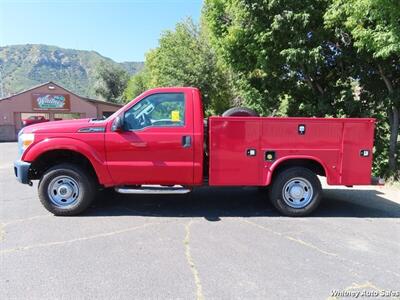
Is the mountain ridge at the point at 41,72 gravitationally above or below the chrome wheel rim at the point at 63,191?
above

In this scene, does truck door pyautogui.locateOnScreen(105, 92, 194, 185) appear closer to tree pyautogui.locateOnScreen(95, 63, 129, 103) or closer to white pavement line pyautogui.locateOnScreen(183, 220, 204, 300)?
white pavement line pyautogui.locateOnScreen(183, 220, 204, 300)

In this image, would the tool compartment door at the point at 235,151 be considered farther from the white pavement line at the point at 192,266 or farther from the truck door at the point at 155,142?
the white pavement line at the point at 192,266

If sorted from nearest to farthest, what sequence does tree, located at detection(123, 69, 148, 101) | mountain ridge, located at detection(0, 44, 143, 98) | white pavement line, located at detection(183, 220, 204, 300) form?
1. white pavement line, located at detection(183, 220, 204, 300)
2. tree, located at detection(123, 69, 148, 101)
3. mountain ridge, located at detection(0, 44, 143, 98)

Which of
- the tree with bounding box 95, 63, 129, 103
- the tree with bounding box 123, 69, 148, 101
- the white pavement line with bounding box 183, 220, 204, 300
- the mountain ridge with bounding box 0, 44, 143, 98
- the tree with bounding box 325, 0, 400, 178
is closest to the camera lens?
the white pavement line with bounding box 183, 220, 204, 300

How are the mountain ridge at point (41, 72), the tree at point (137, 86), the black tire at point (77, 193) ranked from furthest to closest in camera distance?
the mountain ridge at point (41, 72), the tree at point (137, 86), the black tire at point (77, 193)

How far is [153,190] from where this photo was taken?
584 cm

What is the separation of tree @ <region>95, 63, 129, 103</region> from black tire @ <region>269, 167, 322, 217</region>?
181 ft

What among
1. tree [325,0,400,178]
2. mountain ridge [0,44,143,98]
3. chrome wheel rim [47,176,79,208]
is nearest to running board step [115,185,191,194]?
chrome wheel rim [47,176,79,208]

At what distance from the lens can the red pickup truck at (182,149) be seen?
5.79 meters

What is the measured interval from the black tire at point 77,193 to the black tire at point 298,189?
124 inches

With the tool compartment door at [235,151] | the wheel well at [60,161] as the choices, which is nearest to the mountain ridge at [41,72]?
the wheel well at [60,161]

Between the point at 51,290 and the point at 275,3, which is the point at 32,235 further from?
the point at 275,3

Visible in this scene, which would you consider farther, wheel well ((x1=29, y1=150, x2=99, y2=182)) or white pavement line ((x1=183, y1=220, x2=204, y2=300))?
wheel well ((x1=29, y1=150, x2=99, y2=182))

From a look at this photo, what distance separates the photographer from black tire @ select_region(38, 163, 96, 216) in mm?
5906
